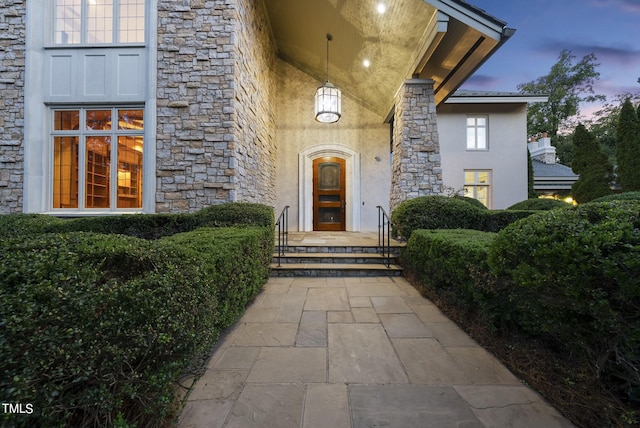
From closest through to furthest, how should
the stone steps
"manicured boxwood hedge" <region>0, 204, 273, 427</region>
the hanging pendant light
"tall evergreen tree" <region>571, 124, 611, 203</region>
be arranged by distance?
1. "manicured boxwood hedge" <region>0, 204, 273, 427</region>
2. the stone steps
3. the hanging pendant light
4. "tall evergreen tree" <region>571, 124, 611, 203</region>

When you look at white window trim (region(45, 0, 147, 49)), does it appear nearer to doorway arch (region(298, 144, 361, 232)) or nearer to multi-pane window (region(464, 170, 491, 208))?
doorway arch (region(298, 144, 361, 232))

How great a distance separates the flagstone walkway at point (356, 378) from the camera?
1415 millimetres

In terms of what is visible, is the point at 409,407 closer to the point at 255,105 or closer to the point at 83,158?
the point at 255,105

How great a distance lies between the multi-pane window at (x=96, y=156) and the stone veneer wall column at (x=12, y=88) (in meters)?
0.54

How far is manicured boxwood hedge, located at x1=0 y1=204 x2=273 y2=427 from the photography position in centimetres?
88

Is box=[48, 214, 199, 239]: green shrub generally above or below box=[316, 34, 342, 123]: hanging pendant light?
below

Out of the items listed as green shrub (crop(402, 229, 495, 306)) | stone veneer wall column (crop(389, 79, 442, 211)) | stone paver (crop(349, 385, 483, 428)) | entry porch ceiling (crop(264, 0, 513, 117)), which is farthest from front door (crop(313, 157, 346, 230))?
stone paver (crop(349, 385, 483, 428))

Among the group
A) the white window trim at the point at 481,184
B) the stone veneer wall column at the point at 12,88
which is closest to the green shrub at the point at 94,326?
the stone veneer wall column at the point at 12,88

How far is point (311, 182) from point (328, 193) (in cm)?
62

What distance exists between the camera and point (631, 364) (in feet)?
3.84

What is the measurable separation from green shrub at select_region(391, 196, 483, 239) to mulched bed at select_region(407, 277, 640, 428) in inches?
94.8

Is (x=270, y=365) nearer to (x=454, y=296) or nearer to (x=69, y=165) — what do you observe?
(x=454, y=296)

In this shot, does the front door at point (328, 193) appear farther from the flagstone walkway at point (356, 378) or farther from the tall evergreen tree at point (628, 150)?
the tall evergreen tree at point (628, 150)

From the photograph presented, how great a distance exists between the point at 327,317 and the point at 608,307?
6.91 feet
